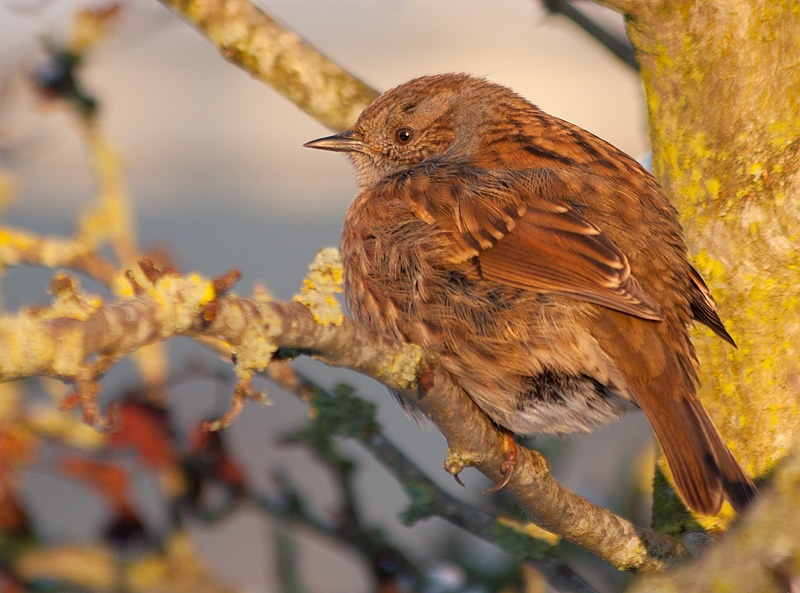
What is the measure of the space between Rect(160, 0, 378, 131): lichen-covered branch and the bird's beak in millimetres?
330

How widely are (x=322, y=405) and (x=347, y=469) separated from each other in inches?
11.6

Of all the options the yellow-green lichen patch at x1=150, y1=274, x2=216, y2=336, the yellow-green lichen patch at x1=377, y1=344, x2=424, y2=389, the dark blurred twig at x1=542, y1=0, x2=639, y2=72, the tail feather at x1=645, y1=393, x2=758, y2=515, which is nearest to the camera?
the yellow-green lichen patch at x1=150, y1=274, x2=216, y2=336

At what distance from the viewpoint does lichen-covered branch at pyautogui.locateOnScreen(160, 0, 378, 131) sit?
283 centimetres

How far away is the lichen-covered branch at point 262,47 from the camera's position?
9.30 ft

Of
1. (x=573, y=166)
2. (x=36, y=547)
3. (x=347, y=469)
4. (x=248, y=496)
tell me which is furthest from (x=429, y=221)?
(x=36, y=547)

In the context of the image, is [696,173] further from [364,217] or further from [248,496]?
[248,496]

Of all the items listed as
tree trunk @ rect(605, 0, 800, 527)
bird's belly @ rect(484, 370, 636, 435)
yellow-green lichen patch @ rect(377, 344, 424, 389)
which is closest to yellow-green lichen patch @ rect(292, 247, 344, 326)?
yellow-green lichen patch @ rect(377, 344, 424, 389)

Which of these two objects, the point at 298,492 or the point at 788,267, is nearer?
the point at 788,267

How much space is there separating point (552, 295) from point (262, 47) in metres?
1.28

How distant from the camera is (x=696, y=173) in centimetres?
251

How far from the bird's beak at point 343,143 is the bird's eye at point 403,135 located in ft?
0.44

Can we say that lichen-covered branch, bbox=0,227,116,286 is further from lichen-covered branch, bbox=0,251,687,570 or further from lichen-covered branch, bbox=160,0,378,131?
lichen-covered branch, bbox=0,251,687,570

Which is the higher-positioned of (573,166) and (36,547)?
(573,166)

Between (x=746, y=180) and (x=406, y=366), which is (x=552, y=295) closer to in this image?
(x=746, y=180)
